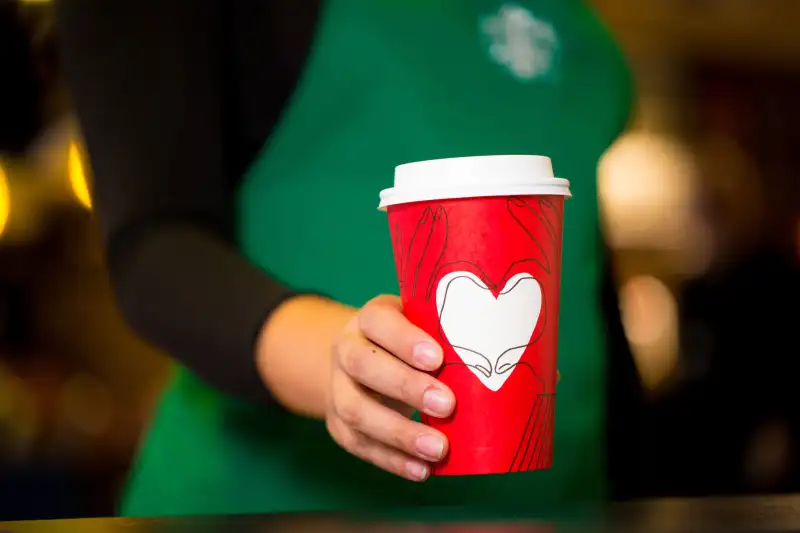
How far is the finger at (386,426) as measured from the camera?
2.11 ft

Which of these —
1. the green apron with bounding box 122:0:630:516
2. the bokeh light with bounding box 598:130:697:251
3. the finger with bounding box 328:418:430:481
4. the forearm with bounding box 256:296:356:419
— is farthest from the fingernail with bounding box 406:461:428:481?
the bokeh light with bounding box 598:130:697:251

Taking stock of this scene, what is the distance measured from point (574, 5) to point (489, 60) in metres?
0.18

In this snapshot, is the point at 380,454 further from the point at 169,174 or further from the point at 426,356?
the point at 169,174

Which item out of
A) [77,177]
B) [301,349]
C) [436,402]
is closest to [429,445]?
[436,402]

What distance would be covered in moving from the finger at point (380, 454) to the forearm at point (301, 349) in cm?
5

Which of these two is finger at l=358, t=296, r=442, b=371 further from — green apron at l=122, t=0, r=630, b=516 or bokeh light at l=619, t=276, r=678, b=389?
bokeh light at l=619, t=276, r=678, b=389

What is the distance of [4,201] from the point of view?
3.09 m

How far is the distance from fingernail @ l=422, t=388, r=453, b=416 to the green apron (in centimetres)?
38

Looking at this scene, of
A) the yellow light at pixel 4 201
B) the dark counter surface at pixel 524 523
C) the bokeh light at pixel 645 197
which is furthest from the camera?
the bokeh light at pixel 645 197

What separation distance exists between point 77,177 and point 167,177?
2449 mm

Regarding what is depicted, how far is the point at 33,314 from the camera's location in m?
3.12

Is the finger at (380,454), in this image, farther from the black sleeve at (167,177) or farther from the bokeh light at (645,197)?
the bokeh light at (645,197)

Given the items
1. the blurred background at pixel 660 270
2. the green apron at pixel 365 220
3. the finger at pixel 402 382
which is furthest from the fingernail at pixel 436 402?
the blurred background at pixel 660 270

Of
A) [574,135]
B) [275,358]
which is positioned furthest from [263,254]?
[574,135]
